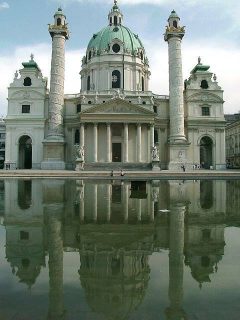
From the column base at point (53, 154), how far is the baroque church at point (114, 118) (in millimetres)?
169

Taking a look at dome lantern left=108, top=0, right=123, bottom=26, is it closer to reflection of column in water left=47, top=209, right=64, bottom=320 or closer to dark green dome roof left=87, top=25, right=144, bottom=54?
dark green dome roof left=87, top=25, right=144, bottom=54

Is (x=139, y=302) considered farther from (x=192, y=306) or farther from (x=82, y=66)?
(x=82, y=66)

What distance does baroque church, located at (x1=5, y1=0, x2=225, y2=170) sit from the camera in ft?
201

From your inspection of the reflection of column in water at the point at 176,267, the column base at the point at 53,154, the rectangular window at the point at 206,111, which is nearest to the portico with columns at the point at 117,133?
the column base at the point at 53,154

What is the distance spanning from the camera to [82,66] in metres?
77.9

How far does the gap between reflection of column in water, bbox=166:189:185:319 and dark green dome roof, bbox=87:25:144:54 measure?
66167 mm

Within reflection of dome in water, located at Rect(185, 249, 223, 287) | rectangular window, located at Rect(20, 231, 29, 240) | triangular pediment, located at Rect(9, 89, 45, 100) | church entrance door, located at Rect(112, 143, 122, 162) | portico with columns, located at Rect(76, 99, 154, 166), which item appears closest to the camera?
reflection of dome in water, located at Rect(185, 249, 223, 287)

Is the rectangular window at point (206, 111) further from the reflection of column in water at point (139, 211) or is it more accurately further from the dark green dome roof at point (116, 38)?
the reflection of column in water at point (139, 211)

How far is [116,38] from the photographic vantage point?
240 feet

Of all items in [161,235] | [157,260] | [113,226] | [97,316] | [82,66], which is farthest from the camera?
[82,66]

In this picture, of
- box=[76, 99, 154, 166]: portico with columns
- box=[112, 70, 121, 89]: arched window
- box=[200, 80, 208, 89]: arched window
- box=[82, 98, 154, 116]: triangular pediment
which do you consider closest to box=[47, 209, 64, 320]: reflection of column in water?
box=[76, 99, 154, 166]: portico with columns

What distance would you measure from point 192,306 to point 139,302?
791 mm

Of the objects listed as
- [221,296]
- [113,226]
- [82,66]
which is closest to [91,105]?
[82,66]

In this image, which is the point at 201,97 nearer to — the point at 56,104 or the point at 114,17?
the point at 56,104
